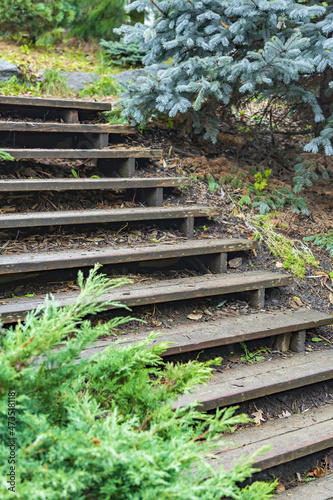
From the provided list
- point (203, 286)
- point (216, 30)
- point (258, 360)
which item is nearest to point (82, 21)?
point (216, 30)

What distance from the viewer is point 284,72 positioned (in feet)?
11.1

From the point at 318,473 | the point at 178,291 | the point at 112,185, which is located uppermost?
the point at 112,185

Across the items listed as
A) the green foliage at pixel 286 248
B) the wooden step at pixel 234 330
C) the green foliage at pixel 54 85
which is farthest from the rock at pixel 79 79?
the wooden step at pixel 234 330

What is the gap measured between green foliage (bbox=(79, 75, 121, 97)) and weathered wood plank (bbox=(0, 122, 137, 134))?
125cm

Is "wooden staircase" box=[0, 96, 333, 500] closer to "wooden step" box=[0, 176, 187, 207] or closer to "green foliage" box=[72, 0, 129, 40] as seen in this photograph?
"wooden step" box=[0, 176, 187, 207]

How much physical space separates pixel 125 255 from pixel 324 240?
1776mm

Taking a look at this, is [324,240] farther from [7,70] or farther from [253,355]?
[7,70]

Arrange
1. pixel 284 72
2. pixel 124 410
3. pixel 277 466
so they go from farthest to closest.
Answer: pixel 284 72 < pixel 277 466 < pixel 124 410

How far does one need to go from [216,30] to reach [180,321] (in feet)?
8.05

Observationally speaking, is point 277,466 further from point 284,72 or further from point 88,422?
point 284,72

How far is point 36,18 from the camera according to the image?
6387 millimetres

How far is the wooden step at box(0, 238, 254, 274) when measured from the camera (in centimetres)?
253

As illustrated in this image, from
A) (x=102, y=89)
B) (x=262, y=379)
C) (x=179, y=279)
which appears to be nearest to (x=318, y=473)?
(x=262, y=379)

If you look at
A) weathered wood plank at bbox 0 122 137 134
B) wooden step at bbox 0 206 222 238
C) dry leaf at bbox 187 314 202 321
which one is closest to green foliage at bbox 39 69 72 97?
weathered wood plank at bbox 0 122 137 134
